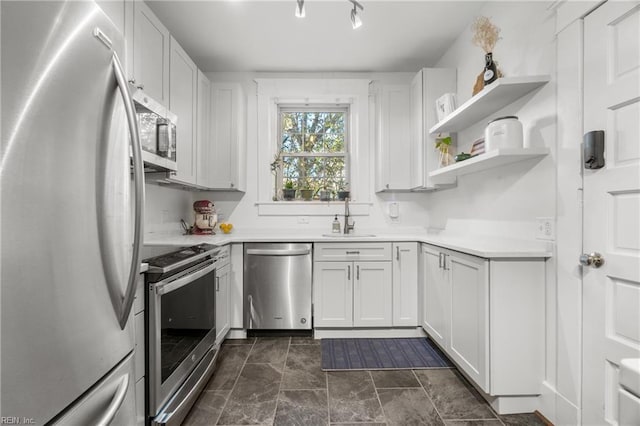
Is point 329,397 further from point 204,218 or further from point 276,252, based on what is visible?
point 204,218

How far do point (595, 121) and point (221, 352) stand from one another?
114 inches

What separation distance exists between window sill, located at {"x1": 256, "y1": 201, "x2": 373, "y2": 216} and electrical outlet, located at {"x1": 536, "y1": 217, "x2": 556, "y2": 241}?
5.79 feet

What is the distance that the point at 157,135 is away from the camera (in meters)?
A: 1.74

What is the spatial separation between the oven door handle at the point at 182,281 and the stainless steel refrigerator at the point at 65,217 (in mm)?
540

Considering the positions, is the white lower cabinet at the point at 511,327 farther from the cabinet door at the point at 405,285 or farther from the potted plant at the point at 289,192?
the potted plant at the point at 289,192

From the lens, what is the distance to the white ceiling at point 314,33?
2.27m

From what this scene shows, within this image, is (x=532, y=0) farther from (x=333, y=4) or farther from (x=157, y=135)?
(x=157, y=135)

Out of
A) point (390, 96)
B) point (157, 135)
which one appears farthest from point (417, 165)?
point (157, 135)

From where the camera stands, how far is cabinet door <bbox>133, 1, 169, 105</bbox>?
176cm

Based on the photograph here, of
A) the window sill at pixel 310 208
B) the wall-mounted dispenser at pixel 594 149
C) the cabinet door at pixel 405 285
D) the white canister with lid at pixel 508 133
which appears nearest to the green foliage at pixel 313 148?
the window sill at pixel 310 208

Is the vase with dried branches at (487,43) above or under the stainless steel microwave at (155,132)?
above

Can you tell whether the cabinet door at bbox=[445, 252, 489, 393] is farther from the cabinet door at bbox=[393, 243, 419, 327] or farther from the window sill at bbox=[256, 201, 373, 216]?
the window sill at bbox=[256, 201, 373, 216]

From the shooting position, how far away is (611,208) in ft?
4.19

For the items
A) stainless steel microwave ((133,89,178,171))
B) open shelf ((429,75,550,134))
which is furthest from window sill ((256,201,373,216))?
stainless steel microwave ((133,89,178,171))
